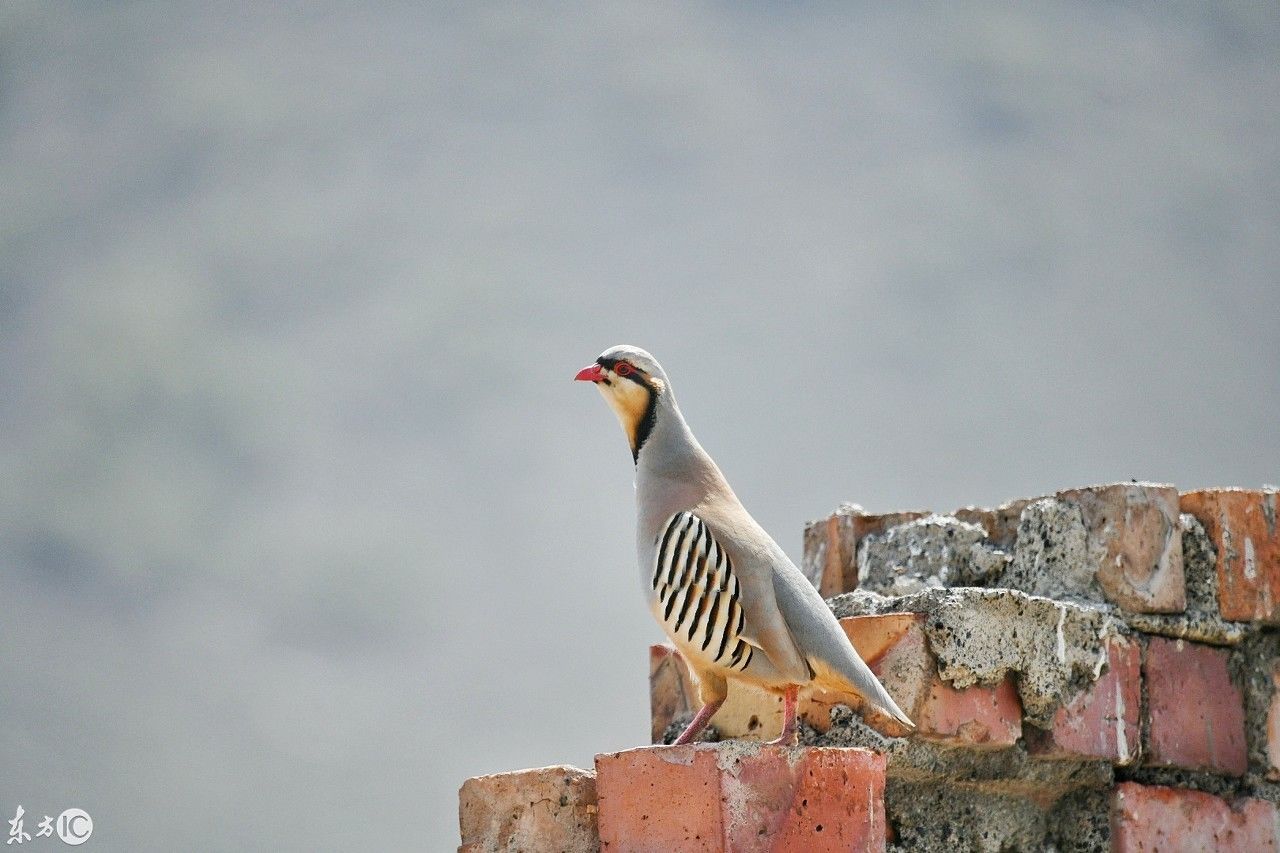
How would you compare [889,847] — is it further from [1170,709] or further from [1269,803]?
[1269,803]

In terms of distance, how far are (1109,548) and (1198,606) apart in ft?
0.94

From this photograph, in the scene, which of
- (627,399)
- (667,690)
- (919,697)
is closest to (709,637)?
(919,697)

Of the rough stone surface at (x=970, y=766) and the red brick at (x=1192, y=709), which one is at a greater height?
the red brick at (x=1192, y=709)

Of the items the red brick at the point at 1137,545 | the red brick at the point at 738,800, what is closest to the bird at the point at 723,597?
the red brick at the point at 738,800

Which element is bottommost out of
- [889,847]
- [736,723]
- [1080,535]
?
[889,847]

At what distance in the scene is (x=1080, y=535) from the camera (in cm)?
381

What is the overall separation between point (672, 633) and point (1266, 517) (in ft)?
5.07

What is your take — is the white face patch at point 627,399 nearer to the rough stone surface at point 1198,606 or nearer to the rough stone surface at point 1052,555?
the rough stone surface at point 1052,555

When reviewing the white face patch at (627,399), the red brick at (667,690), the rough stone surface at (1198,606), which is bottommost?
the red brick at (667,690)

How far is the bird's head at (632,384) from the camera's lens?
392 centimetres

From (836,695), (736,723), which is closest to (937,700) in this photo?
(836,695)

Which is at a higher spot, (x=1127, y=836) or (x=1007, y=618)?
(x=1007, y=618)

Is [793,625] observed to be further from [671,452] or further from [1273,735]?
[1273,735]

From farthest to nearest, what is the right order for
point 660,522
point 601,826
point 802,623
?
1. point 660,522
2. point 802,623
3. point 601,826
